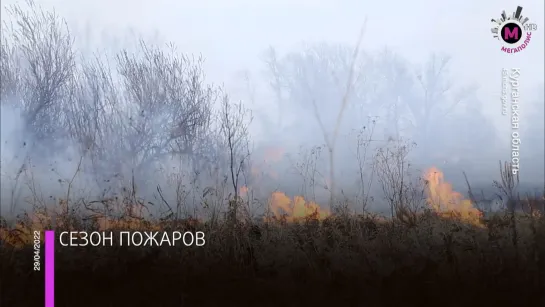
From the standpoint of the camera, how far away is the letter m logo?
2920 mm

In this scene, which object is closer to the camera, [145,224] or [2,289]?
[2,289]

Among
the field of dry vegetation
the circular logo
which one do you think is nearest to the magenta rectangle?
the field of dry vegetation

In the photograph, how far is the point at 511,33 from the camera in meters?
2.93

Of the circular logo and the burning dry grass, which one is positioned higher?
the circular logo

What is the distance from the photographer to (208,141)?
3059 millimetres

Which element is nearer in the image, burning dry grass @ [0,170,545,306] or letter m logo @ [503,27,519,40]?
burning dry grass @ [0,170,545,306]

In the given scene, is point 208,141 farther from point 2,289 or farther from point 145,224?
point 2,289

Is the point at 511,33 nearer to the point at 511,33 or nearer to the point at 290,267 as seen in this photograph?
the point at 511,33

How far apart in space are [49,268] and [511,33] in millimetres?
3076

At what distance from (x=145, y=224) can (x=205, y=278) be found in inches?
19.6

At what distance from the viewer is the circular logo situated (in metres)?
2.92

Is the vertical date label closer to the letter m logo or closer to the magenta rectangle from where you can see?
the magenta rectangle

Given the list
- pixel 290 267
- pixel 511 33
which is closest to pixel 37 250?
pixel 290 267

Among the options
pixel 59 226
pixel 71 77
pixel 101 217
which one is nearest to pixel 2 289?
pixel 59 226
